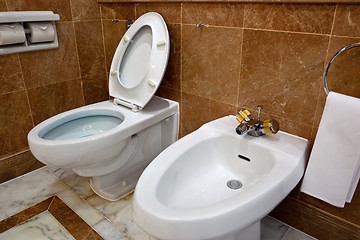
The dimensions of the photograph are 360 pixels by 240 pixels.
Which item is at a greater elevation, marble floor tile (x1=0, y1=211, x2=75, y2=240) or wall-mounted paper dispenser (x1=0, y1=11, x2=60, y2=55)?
wall-mounted paper dispenser (x1=0, y1=11, x2=60, y2=55)

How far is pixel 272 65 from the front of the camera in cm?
106

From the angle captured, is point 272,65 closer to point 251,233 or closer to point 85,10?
point 251,233

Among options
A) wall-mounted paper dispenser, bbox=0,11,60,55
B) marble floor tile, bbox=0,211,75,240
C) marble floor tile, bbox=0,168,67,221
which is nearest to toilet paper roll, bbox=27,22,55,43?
wall-mounted paper dispenser, bbox=0,11,60,55

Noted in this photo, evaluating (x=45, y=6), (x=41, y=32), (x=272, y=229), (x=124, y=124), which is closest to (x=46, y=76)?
(x=41, y=32)

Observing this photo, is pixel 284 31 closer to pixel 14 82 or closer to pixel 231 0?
pixel 231 0

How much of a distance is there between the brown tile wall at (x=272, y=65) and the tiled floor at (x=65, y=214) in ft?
0.60

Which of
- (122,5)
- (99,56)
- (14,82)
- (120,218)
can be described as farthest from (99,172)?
(122,5)

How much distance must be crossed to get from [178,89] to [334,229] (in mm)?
889

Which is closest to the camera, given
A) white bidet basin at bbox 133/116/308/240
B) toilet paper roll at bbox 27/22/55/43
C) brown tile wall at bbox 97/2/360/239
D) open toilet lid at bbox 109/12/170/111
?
white bidet basin at bbox 133/116/308/240

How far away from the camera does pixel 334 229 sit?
111 centimetres

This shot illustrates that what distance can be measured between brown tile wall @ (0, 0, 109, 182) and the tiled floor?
0.61ft

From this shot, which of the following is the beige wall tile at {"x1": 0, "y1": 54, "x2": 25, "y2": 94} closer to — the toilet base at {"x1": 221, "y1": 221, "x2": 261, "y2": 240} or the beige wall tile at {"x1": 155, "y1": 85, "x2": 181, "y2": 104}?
the beige wall tile at {"x1": 155, "y1": 85, "x2": 181, "y2": 104}

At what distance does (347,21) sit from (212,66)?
1.73 feet

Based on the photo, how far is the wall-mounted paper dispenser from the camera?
1276 mm
